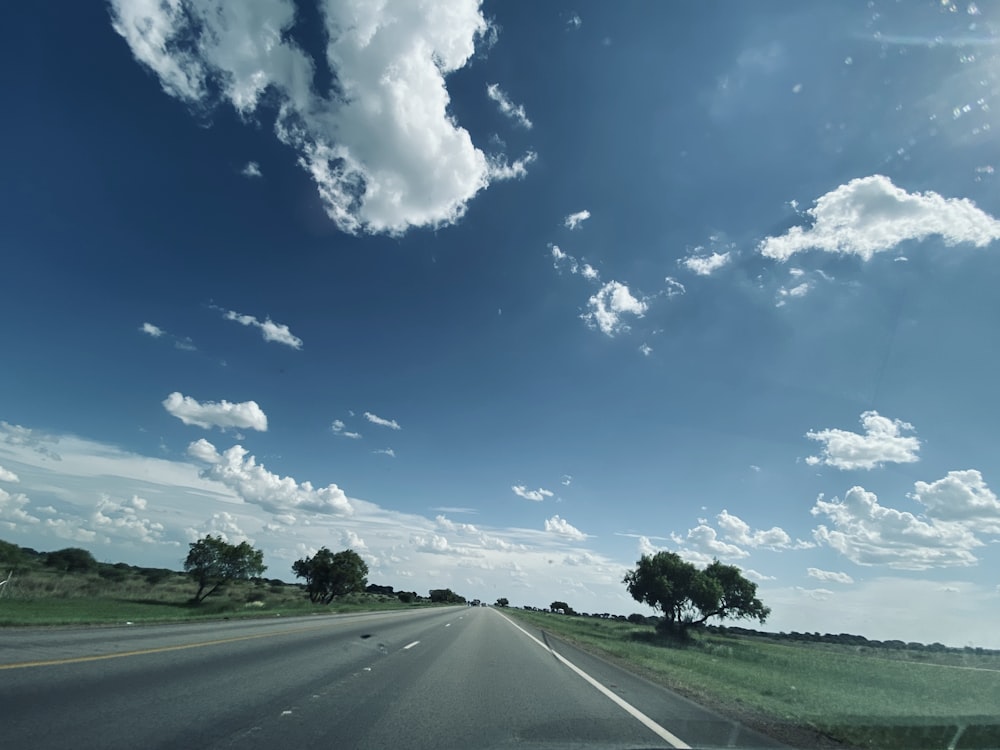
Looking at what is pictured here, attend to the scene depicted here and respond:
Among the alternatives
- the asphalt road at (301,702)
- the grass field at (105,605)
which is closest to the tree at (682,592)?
the grass field at (105,605)

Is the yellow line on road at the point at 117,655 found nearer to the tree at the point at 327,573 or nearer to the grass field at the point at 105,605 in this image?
the grass field at the point at 105,605

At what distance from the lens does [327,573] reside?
71.2m

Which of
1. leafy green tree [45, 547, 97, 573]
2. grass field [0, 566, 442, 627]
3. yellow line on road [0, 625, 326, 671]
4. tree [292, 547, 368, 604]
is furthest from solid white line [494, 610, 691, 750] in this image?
leafy green tree [45, 547, 97, 573]

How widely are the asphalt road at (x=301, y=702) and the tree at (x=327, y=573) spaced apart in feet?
200

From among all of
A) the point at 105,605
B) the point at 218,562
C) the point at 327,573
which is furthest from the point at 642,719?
the point at 327,573

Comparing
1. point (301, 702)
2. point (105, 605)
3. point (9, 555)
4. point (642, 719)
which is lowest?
point (301, 702)

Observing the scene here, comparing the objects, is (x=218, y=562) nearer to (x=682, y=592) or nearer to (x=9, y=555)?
(x=9, y=555)

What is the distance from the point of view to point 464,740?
6.59 metres

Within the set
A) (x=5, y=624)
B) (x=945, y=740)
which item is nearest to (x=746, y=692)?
(x=945, y=740)

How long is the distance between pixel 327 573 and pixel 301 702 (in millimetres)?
69091

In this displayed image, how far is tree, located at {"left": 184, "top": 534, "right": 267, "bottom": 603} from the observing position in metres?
54.9

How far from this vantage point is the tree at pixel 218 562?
180 feet

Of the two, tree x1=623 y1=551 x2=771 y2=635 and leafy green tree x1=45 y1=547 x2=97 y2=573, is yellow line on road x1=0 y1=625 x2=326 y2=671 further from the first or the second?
leafy green tree x1=45 y1=547 x2=97 y2=573

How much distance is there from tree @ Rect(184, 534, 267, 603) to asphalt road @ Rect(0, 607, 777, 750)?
46160 millimetres
